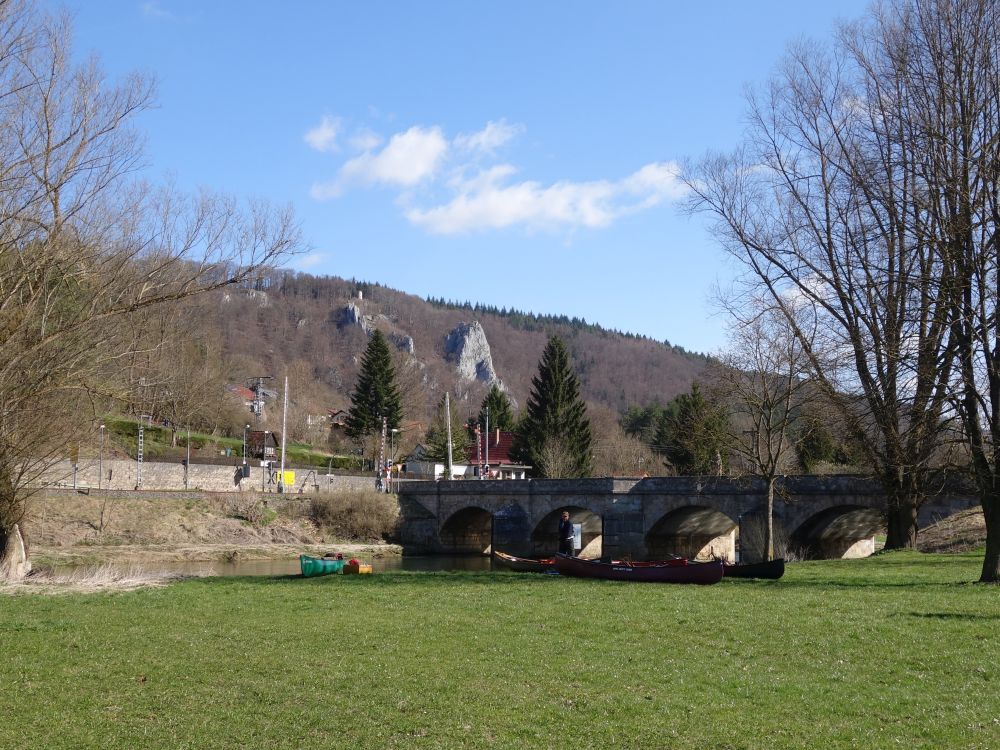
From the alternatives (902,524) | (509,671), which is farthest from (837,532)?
(509,671)

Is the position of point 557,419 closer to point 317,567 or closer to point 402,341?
point 317,567

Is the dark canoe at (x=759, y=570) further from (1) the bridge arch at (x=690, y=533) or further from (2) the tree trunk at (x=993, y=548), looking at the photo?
(1) the bridge arch at (x=690, y=533)

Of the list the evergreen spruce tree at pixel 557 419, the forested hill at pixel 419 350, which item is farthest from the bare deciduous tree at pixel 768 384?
the forested hill at pixel 419 350

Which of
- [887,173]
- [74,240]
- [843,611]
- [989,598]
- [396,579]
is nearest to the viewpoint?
[74,240]

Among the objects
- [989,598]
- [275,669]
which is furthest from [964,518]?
[275,669]

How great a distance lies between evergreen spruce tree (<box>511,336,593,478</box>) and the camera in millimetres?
66062

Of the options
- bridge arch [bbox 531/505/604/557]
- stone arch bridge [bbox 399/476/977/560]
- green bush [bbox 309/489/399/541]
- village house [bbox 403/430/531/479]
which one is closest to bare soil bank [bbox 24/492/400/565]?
green bush [bbox 309/489/399/541]

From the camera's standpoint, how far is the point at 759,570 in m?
19.8

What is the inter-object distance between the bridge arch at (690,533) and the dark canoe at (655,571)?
21865 millimetres

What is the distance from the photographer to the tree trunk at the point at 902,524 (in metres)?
27.0

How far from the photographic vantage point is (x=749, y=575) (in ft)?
65.6

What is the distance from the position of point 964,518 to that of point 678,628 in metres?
24.5

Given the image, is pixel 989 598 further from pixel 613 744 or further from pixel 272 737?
pixel 272 737

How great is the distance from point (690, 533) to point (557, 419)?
2281cm
